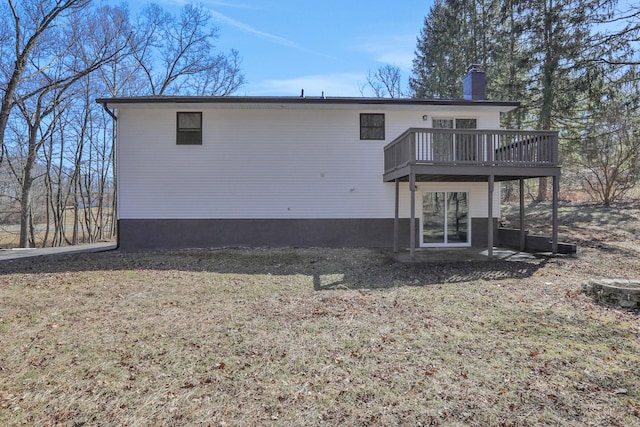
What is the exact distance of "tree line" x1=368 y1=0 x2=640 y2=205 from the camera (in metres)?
14.6

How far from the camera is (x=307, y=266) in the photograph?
894 cm

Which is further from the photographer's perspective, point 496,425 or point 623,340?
point 623,340

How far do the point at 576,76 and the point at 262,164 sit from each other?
557 inches

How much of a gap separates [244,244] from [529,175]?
27.9 ft

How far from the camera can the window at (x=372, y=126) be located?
11711 millimetres

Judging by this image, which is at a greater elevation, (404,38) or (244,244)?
(404,38)

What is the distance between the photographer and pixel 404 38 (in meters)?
26.9

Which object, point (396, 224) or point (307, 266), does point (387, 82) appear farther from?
point (307, 266)

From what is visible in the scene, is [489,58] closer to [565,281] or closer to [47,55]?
[565,281]

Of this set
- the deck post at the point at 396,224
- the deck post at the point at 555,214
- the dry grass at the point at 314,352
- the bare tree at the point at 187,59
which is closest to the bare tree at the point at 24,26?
the bare tree at the point at 187,59

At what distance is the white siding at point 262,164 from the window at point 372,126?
0.20m

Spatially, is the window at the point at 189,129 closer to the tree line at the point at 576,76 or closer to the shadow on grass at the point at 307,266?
the shadow on grass at the point at 307,266

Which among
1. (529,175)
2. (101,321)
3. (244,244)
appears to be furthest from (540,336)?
(244,244)

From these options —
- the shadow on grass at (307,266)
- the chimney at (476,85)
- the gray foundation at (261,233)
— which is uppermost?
the chimney at (476,85)
